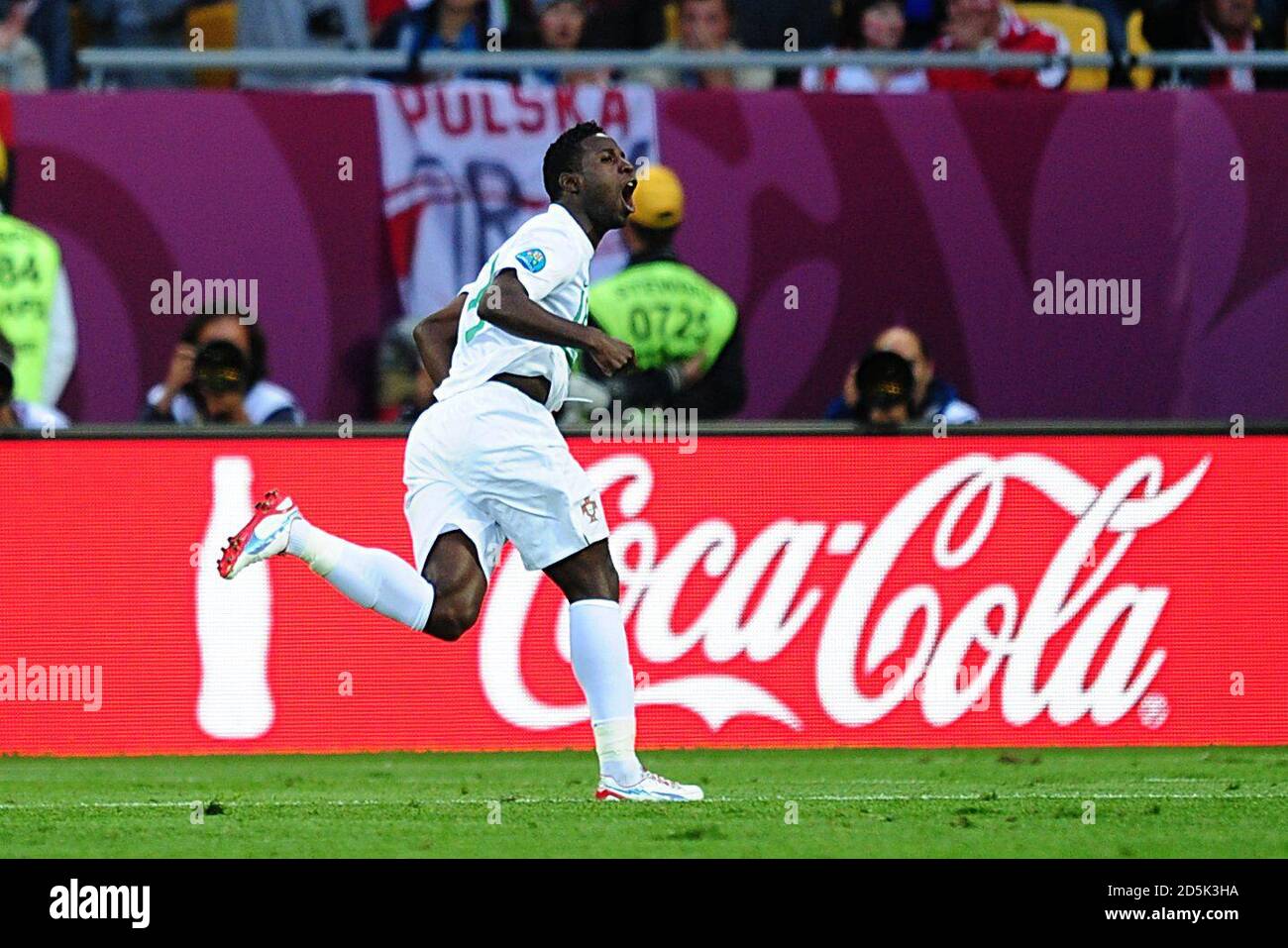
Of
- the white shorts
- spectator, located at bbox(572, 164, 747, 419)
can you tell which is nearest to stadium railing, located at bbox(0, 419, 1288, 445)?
spectator, located at bbox(572, 164, 747, 419)

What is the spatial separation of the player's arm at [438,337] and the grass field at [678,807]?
4.58 ft

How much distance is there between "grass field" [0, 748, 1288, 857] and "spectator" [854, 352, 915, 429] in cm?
138

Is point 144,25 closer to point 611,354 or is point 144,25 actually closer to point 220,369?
point 220,369

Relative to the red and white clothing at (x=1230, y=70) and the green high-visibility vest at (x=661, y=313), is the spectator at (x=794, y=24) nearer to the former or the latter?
the red and white clothing at (x=1230, y=70)

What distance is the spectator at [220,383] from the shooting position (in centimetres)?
1088

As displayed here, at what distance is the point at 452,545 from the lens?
8047mm

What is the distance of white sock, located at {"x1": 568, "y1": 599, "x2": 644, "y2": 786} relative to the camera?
25.9 ft

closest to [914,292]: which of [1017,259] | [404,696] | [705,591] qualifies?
[1017,259]

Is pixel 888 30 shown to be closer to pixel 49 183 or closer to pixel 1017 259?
pixel 1017 259

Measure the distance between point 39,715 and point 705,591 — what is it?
2.60 m

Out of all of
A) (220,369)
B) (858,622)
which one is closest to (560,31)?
(220,369)

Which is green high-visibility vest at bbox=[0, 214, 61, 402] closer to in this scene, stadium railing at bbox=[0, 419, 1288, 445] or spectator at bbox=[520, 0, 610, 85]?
stadium railing at bbox=[0, 419, 1288, 445]

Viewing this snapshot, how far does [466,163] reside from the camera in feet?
40.2

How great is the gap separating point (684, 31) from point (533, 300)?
594 cm
